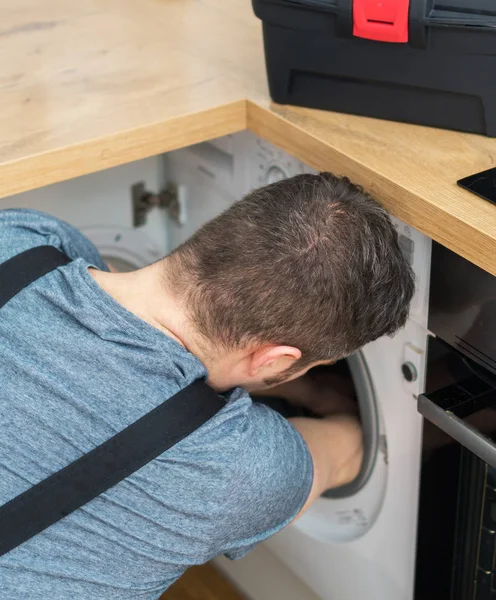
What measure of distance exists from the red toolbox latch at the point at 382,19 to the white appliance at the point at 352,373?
0.19 meters

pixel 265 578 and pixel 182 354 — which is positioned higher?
pixel 182 354

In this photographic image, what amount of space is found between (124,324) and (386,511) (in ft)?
1.69

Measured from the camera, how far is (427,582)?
3.51 ft

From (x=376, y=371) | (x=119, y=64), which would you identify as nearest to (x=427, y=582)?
(x=376, y=371)

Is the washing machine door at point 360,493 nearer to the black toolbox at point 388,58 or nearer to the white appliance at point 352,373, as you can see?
the white appliance at point 352,373

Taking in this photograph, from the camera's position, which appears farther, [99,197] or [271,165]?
[99,197]

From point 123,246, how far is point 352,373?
1.66 feet

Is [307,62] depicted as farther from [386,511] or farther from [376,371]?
[386,511]

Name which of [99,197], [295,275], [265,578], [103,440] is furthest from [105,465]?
[265,578]

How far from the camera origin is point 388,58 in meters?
0.85

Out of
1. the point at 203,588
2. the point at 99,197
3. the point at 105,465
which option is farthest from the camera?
the point at 203,588

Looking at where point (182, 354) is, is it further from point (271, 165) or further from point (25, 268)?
point (271, 165)

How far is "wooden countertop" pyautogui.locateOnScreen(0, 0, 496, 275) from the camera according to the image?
800 mm

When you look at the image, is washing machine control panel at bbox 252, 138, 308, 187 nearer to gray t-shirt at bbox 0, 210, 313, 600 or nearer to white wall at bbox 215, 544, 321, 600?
gray t-shirt at bbox 0, 210, 313, 600
